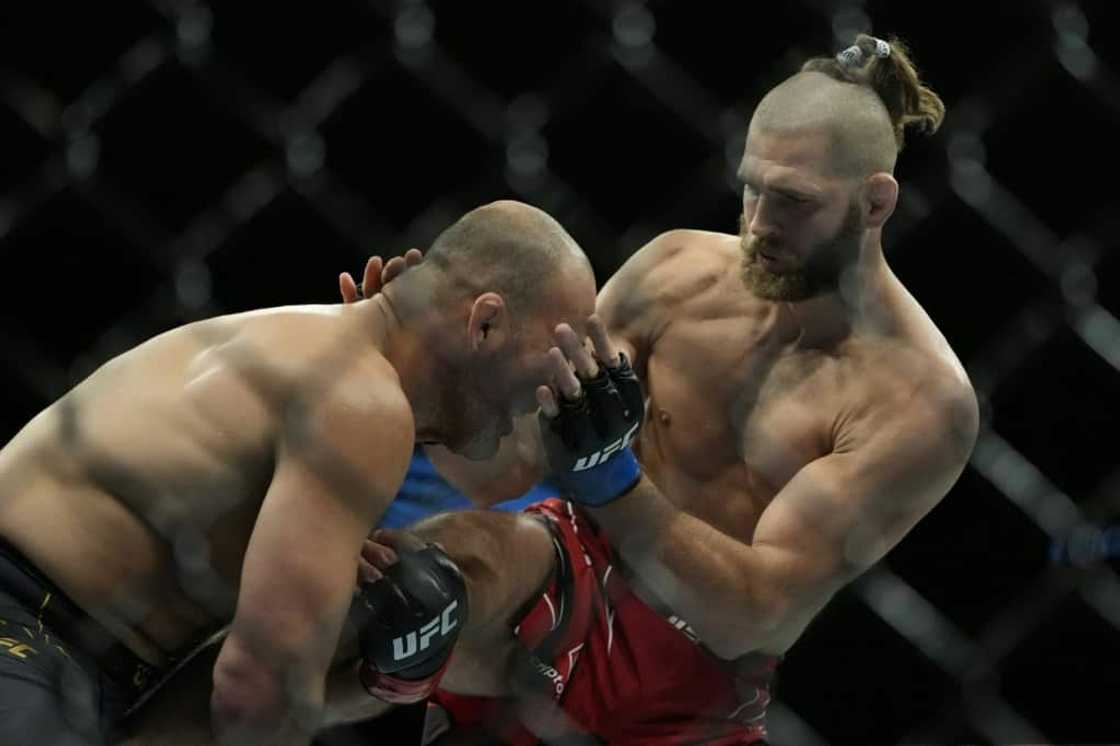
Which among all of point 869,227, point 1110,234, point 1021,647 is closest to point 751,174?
point 869,227

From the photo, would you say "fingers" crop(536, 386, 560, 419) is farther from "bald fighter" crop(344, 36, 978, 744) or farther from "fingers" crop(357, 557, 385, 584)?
"fingers" crop(357, 557, 385, 584)

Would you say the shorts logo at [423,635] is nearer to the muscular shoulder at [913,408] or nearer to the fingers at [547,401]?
the fingers at [547,401]

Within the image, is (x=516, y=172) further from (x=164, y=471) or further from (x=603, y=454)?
(x=164, y=471)

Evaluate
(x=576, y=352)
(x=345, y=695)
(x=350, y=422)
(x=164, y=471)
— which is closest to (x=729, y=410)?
(x=576, y=352)

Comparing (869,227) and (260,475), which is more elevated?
(260,475)

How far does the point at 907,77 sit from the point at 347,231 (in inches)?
35.9

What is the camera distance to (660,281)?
233cm

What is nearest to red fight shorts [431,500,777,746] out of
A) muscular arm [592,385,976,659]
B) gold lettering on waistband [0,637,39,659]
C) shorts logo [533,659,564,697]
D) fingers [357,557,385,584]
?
shorts logo [533,659,564,697]

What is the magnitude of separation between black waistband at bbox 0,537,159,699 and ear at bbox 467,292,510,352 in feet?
Answer: 1.59

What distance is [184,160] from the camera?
102 inches

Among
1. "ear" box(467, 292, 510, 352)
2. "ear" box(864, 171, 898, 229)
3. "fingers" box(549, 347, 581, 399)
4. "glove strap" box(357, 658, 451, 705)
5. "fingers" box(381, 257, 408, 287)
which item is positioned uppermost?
Result: "fingers" box(381, 257, 408, 287)

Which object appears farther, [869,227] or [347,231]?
[347,231]

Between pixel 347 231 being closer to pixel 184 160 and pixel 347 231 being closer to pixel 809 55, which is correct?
pixel 184 160

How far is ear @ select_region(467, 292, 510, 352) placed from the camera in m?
1.75
